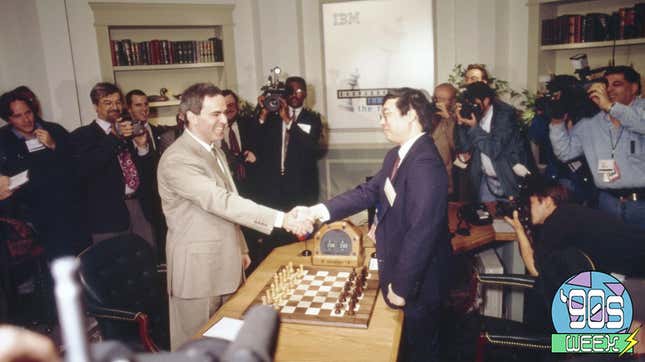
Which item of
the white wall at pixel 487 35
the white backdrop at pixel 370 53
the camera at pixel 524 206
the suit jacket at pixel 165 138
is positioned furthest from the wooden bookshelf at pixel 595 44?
the suit jacket at pixel 165 138

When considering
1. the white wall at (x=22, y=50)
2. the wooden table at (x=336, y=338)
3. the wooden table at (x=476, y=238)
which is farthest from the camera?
the white wall at (x=22, y=50)

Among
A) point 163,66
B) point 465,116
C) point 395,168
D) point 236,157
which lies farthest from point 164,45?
point 395,168

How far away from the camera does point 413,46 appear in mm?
5449

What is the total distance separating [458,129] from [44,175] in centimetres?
332

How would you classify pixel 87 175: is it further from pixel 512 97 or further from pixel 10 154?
pixel 512 97

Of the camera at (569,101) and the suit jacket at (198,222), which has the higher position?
the camera at (569,101)

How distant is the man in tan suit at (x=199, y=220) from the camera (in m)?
2.18

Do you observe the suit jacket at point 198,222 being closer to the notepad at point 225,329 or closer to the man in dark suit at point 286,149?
the notepad at point 225,329

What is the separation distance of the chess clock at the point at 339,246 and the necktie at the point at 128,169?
1.83m

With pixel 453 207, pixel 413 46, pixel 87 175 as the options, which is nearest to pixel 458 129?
pixel 453 207

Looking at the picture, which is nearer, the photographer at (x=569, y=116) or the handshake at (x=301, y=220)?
the handshake at (x=301, y=220)

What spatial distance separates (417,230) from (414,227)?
0.02m

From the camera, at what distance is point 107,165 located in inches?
138

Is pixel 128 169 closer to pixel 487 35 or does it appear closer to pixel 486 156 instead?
pixel 486 156
